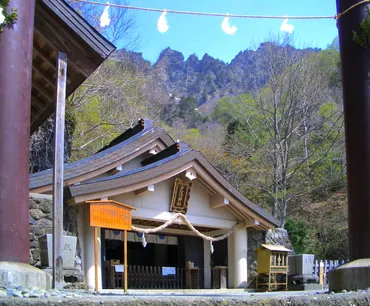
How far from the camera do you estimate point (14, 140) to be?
16.1 ft

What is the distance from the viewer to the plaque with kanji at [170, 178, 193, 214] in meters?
14.7

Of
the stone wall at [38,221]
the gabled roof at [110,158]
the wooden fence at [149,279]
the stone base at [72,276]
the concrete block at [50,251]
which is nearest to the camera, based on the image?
the concrete block at [50,251]

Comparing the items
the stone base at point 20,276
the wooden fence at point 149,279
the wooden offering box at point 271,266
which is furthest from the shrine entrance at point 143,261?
the stone base at point 20,276

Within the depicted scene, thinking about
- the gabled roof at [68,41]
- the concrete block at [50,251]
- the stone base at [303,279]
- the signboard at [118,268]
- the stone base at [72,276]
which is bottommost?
the stone base at [303,279]

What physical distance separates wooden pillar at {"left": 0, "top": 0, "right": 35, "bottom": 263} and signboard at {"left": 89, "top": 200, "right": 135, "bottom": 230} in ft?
11.0

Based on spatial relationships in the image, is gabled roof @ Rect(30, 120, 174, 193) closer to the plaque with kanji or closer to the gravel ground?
the plaque with kanji

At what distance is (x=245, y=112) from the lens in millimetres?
28047

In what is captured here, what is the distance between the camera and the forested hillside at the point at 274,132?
2395 centimetres

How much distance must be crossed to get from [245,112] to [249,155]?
7.94 ft

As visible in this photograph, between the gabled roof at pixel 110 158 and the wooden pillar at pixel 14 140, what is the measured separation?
7.03 meters

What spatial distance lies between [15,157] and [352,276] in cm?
374

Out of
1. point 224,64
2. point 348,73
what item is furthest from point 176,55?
point 348,73

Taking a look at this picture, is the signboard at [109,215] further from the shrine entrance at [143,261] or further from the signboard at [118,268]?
the signboard at [118,268]

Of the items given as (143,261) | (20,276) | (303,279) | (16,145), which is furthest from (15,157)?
(143,261)
